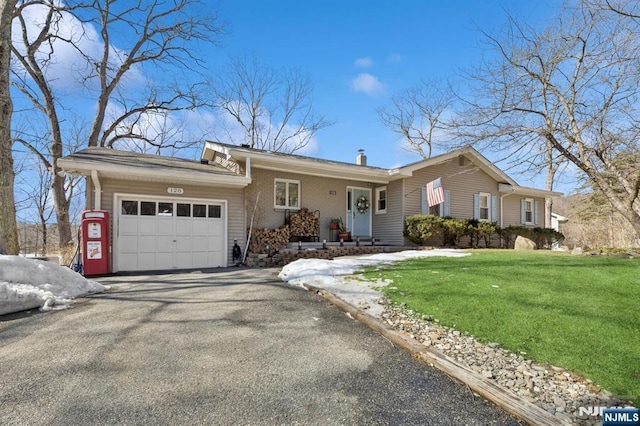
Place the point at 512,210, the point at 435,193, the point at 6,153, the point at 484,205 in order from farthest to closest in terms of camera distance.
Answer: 1. the point at 512,210
2. the point at 484,205
3. the point at 435,193
4. the point at 6,153

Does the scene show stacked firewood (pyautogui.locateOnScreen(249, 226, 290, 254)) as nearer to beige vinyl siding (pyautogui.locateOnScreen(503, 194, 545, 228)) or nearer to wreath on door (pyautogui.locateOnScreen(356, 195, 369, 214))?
wreath on door (pyautogui.locateOnScreen(356, 195, 369, 214))

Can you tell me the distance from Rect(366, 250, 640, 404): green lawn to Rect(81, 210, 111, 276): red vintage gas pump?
6.56m

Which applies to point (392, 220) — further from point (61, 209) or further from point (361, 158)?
point (61, 209)

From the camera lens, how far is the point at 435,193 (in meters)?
12.5

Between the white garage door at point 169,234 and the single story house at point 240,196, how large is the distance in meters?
0.03

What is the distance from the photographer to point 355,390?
2646 millimetres

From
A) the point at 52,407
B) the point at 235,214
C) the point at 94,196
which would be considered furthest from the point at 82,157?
the point at 52,407

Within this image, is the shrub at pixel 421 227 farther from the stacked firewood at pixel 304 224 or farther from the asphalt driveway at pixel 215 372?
the asphalt driveway at pixel 215 372

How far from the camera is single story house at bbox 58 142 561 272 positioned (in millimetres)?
8984

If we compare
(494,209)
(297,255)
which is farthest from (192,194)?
(494,209)

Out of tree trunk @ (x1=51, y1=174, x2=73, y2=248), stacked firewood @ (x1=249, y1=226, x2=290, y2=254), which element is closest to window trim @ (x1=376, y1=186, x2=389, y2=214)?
stacked firewood @ (x1=249, y1=226, x2=290, y2=254)

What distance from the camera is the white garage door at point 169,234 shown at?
907 centimetres

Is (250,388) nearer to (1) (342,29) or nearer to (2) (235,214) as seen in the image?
(2) (235,214)

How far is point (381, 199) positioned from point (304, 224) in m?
4.14
